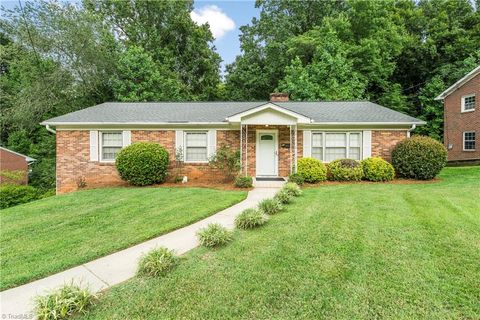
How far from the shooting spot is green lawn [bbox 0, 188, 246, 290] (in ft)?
12.7

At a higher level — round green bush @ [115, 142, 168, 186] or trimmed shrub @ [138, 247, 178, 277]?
round green bush @ [115, 142, 168, 186]

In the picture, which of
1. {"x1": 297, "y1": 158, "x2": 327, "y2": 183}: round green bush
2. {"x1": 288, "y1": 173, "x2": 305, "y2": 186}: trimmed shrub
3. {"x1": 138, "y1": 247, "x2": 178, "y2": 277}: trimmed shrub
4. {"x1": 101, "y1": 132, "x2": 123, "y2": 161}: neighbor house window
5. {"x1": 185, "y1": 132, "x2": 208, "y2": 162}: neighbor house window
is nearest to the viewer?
{"x1": 138, "y1": 247, "x2": 178, "y2": 277}: trimmed shrub

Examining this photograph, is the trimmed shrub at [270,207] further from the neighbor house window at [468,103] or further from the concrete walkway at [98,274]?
the neighbor house window at [468,103]

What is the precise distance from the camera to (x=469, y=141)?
1672cm

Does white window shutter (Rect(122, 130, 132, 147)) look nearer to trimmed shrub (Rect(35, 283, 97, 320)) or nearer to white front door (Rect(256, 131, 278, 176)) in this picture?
white front door (Rect(256, 131, 278, 176))

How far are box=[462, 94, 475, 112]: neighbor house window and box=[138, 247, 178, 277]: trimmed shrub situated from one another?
836 inches

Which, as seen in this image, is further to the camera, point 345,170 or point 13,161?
point 13,161

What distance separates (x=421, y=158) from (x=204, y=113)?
32.4 ft

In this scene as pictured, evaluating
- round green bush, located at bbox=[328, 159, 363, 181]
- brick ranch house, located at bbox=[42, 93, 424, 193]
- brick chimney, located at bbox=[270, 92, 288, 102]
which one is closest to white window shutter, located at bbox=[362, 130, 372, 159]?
brick ranch house, located at bbox=[42, 93, 424, 193]

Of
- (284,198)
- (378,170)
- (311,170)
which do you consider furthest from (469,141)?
(284,198)

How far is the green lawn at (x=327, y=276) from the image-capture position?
2623mm

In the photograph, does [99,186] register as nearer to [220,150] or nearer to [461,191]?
[220,150]

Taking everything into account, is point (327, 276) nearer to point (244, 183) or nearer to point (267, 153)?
point (244, 183)

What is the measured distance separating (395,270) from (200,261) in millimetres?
2662
